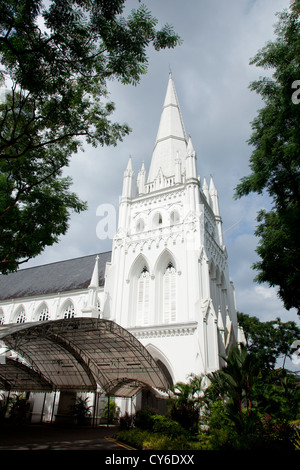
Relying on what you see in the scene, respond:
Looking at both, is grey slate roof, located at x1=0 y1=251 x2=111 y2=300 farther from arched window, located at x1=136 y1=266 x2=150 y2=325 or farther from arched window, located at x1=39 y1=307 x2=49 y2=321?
arched window, located at x1=136 y1=266 x2=150 y2=325

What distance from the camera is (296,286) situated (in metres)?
13.5

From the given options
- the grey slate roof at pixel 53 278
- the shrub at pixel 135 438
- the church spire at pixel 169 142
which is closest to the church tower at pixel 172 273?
the church spire at pixel 169 142

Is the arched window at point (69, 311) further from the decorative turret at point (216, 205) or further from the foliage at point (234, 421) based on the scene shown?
the foliage at point (234, 421)

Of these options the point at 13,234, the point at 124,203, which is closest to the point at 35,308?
the point at 124,203

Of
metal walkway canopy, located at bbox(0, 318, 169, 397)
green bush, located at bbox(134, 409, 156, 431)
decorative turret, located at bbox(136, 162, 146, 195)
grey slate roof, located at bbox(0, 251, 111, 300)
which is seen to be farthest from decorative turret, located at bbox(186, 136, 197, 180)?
green bush, located at bbox(134, 409, 156, 431)

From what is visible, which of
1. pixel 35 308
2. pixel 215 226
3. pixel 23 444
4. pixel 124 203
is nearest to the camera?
pixel 23 444

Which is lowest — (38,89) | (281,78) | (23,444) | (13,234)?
(23,444)

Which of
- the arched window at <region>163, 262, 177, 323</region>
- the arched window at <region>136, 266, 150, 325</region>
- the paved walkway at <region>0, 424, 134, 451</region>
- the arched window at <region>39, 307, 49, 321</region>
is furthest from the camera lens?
the arched window at <region>39, 307, 49, 321</region>

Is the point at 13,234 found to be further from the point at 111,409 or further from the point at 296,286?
the point at 111,409

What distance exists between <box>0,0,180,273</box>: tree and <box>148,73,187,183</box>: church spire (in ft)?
57.3

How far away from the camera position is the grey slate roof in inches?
1230

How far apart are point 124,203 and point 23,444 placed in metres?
19.6

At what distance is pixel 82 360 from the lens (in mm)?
18266

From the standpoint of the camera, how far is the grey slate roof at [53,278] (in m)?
31.2
